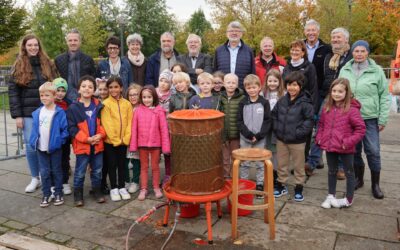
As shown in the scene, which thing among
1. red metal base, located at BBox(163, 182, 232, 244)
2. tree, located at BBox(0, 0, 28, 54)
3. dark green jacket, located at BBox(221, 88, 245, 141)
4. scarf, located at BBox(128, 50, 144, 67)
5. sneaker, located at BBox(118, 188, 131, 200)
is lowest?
sneaker, located at BBox(118, 188, 131, 200)

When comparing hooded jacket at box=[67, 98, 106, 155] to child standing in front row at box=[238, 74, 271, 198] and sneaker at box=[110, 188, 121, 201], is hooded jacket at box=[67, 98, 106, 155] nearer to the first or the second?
sneaker at box=[110, 188, 121, 201]

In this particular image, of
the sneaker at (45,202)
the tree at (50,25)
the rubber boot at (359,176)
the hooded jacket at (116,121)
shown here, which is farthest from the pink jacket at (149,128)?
the tree at (50,25)

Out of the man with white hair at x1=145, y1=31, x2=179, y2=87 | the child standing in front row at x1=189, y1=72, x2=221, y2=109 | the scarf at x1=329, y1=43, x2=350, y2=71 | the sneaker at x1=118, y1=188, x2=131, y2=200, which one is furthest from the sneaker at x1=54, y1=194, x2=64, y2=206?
the scarf at x1=329, y1=43, x2=350, y2=71

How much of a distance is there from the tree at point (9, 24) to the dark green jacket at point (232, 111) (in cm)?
2627

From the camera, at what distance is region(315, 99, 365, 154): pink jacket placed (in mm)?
4500

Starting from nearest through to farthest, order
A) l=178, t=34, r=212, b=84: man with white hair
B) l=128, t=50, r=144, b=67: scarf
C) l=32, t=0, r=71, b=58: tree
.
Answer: l=178, t=34, r=212, b=84: man with white hair < l=128, t=50, r=144, b=67: scarf < l=32, t=0, r=71, b=58: tree

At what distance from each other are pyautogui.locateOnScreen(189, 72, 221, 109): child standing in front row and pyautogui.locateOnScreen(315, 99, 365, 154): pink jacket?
1.43 meters

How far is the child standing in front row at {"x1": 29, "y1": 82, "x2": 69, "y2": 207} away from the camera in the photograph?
485 centimetres

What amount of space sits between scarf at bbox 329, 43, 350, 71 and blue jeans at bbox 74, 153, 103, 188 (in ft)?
11.5

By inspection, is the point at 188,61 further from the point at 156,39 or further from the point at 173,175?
the point at 156,39

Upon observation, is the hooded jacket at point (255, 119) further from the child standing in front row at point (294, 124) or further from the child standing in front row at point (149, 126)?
the child standing in front row at point (149, 126)

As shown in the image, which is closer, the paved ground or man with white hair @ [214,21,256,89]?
the paved ground

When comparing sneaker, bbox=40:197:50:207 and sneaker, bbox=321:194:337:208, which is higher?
sneaker, bbox=321:194:337:208

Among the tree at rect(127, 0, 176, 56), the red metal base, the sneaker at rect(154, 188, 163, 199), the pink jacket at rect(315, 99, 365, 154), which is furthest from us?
the tree at rect(127, 0, 176, 56)
